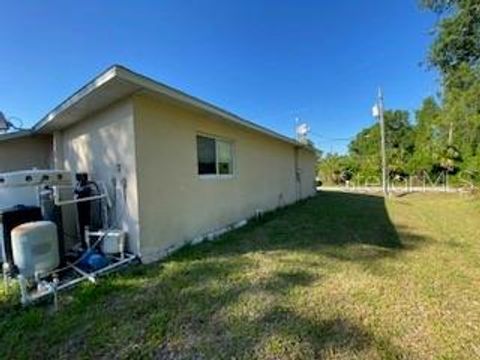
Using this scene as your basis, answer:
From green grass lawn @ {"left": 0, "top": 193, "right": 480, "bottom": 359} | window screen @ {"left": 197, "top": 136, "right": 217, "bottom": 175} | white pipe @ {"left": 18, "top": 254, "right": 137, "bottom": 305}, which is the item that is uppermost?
window screen @ {"left": 197, "top": 136, "right": 217, "bottom": 175}

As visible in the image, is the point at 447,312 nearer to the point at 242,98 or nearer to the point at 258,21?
the point at 258,21

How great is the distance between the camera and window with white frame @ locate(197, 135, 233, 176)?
7066mm

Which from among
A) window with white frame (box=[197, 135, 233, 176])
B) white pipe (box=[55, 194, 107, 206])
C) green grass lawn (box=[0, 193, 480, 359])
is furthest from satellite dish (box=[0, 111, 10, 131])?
green grass lawn (box=[0, 193, 480, 359])

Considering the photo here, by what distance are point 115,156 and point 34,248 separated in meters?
1.97

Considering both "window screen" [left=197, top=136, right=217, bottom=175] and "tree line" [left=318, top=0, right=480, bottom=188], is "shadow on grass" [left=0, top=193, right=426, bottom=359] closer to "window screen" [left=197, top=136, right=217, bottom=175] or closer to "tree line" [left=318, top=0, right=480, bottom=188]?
"window screen" [left=197, top=136, right=217, bottom=175]

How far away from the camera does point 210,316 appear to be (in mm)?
3320

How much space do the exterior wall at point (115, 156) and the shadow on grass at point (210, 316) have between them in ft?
3.37

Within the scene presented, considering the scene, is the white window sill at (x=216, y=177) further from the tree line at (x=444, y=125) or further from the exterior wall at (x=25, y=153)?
the tree line at (x=444, y=125)

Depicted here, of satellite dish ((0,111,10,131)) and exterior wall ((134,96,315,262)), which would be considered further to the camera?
satellite dish ((0,111,10,131))

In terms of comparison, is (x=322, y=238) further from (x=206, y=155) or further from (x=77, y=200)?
(x=77, y=200)

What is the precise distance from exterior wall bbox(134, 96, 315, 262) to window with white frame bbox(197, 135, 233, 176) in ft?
0.59

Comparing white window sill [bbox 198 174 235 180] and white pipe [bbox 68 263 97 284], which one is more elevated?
white window sill [bbox 198 174 235 180]

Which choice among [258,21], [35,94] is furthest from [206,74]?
[35,94]

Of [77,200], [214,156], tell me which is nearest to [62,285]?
[77,200]
